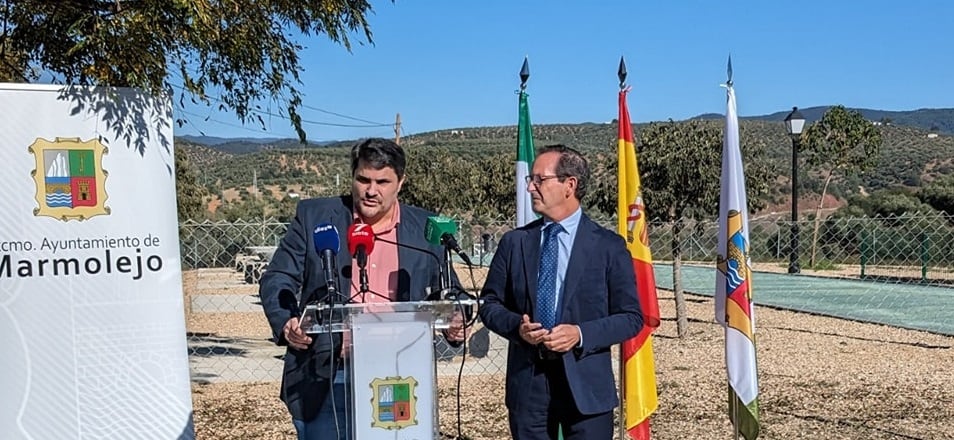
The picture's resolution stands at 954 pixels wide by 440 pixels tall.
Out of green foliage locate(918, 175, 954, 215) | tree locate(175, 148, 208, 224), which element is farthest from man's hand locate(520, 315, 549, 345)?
green foliage locate(918, 175, 954, 215)

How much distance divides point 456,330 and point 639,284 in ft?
7.14

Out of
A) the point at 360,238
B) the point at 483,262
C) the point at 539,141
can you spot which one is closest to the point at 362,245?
the point at 360,238

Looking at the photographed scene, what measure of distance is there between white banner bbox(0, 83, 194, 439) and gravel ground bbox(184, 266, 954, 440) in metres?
1.97

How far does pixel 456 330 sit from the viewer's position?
10.2 feet

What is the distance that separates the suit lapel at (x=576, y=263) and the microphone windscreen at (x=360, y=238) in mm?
769

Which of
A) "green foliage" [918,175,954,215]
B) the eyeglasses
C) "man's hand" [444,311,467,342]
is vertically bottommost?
"green foliage" [918,175,954,215]

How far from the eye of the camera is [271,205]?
42.7 meters

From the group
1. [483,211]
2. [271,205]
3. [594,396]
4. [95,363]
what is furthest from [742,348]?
[271,205]

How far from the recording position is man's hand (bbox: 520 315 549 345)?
3.18 m

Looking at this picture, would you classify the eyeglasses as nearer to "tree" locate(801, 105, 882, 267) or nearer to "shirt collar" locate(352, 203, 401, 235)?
"shirt collar" locate(352, 203, 401, 235)

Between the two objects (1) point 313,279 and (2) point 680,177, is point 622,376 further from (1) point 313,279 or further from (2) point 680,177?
(2) point 680,177

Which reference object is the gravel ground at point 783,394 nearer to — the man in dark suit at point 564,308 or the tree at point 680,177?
the tree at point 680,177

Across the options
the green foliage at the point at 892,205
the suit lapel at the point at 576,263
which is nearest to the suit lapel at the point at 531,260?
the suit lapel at the point at 576,263

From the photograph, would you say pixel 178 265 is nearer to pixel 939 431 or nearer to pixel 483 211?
pixel 939 431
